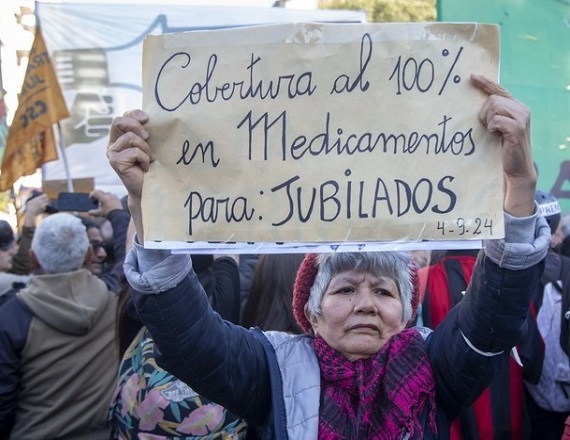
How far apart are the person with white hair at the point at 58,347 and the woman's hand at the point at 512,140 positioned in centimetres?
230

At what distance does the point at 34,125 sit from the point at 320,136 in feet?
16.1

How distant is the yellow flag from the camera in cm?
619

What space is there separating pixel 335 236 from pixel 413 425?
48 centimetres

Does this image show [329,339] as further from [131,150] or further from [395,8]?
[395,8]

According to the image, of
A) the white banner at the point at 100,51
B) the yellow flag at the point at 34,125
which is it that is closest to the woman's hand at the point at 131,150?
the yellow flag at the point at 34,125

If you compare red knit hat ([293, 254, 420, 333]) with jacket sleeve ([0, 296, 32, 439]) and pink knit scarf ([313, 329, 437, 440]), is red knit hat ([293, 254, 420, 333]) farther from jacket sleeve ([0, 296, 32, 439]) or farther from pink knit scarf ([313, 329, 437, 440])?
jacket sleeve ([0, 296, 32, 439])

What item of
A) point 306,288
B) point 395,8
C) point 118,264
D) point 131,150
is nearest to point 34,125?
point 118,264

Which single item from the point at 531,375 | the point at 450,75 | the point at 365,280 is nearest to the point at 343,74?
the point at 450,75

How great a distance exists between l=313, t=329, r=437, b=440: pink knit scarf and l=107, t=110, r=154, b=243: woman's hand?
2.02 ft

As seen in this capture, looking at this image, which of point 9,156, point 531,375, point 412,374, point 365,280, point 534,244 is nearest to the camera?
point 534,244

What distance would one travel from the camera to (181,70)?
5.90 feet

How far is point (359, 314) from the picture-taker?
194 cm

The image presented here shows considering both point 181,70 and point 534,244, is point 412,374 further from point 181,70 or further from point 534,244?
point 181,70

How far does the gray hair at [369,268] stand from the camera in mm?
1996
